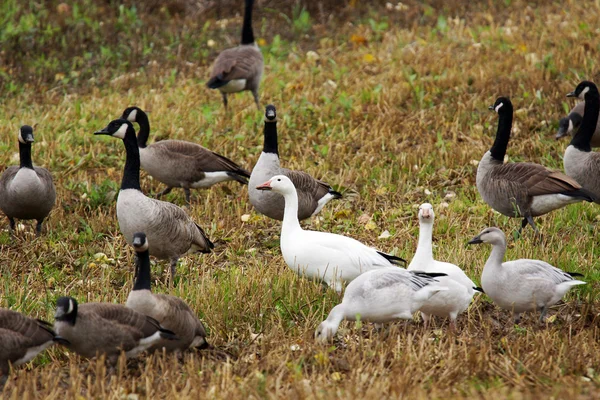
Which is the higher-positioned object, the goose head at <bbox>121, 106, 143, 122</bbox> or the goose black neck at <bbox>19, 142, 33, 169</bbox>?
the goose head at <bbox>121, 106, 143, 122</bbox>

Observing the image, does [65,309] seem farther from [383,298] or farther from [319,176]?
[319,176]

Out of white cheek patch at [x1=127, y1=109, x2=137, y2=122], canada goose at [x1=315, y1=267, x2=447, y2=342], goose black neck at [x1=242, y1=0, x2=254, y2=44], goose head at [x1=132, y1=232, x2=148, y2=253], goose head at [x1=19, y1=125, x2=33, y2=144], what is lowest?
canada goose at [x1=315, y1=267, x2=447, y2=342]

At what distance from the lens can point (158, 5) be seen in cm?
2020

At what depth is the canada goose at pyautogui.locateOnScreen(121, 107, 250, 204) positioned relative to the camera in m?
10.4

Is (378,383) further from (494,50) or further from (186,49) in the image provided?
(186,49)

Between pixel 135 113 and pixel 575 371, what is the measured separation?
6.72 m

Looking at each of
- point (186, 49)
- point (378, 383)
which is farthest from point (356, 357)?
point (186, 49)

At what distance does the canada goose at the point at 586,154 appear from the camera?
30.8 ft

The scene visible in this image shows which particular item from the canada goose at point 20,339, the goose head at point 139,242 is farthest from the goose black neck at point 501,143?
the canada goose at point 20,339

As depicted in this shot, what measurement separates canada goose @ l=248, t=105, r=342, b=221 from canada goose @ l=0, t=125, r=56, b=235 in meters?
2.41

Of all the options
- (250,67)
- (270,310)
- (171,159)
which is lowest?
(270,310)

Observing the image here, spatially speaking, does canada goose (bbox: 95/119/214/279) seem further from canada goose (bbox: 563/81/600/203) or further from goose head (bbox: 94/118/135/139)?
canada goose (bbox: 563/81/600/203)

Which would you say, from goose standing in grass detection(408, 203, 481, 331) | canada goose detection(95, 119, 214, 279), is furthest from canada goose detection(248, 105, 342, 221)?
goose standing in grass detection(408, 203, 481, 331)

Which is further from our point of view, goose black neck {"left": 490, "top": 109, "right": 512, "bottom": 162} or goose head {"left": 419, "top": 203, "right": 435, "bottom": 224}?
goose black neck {"left": 490, "top": 109, "right": 512, "bottom": 162}
